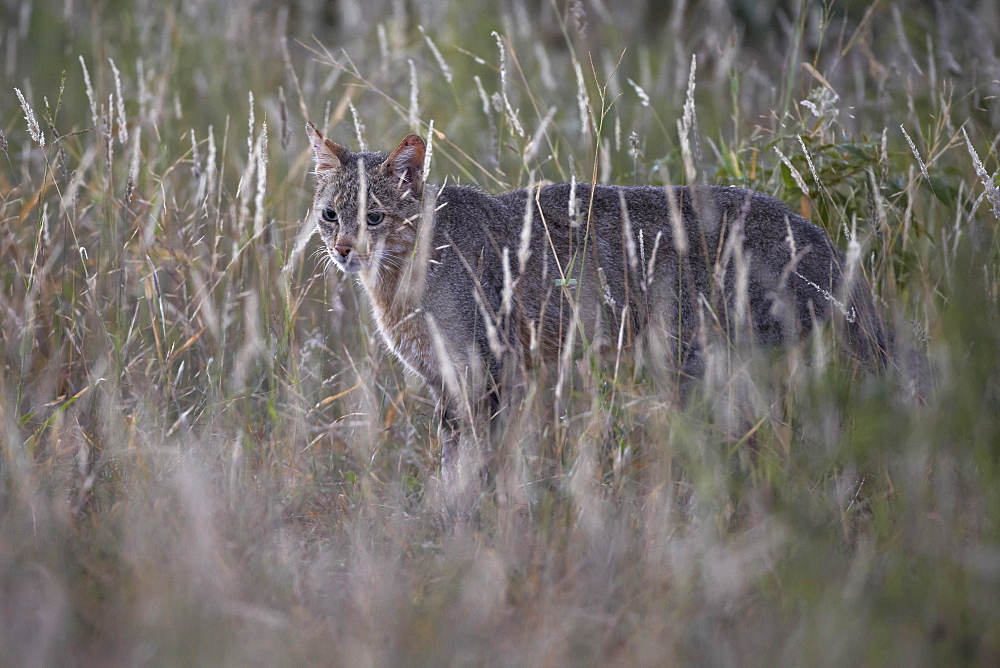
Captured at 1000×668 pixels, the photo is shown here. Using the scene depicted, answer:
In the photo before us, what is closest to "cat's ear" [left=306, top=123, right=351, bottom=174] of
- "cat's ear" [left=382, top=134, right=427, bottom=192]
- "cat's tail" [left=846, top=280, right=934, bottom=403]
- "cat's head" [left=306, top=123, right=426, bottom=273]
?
"cat's head" [left=306, top=123, right=426, bottom=273]

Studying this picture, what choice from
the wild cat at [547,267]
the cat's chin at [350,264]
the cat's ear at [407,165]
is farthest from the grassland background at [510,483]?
the cat's ear at [407,165]

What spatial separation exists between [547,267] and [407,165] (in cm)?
73

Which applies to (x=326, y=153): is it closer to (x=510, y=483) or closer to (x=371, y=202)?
(x=371, y=202)

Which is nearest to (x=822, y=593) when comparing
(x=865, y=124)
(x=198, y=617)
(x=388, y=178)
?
(x=198, y=617)

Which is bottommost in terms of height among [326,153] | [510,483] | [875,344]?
[510,483]

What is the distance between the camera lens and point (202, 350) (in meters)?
4.24

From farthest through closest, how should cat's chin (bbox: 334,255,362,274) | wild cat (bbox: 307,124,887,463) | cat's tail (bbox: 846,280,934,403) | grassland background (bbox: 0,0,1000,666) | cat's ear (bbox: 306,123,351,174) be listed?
cat's ear (bbox: 306,123,351,174) → cat's chin (bbox: 334,255,362,274) → wild cat (bbox: 307,124,887,463) → cat's tail (bbox: 846,280,934,403) → grassland background (bbox: 0,0,1000,666)

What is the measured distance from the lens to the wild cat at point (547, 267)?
386 centimetres

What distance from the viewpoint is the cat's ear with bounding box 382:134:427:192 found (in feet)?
13.3

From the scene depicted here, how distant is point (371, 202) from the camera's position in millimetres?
4156

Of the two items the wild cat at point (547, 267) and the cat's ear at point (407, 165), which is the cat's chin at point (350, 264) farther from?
the cat's ear at point (407, 165)

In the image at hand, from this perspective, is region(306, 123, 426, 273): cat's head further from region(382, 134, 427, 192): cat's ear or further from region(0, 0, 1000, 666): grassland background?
region(0, 0, 1000, 666): grassland background

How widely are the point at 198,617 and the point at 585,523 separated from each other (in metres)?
1.13

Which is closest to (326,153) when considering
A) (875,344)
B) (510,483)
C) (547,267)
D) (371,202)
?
(371,202)
